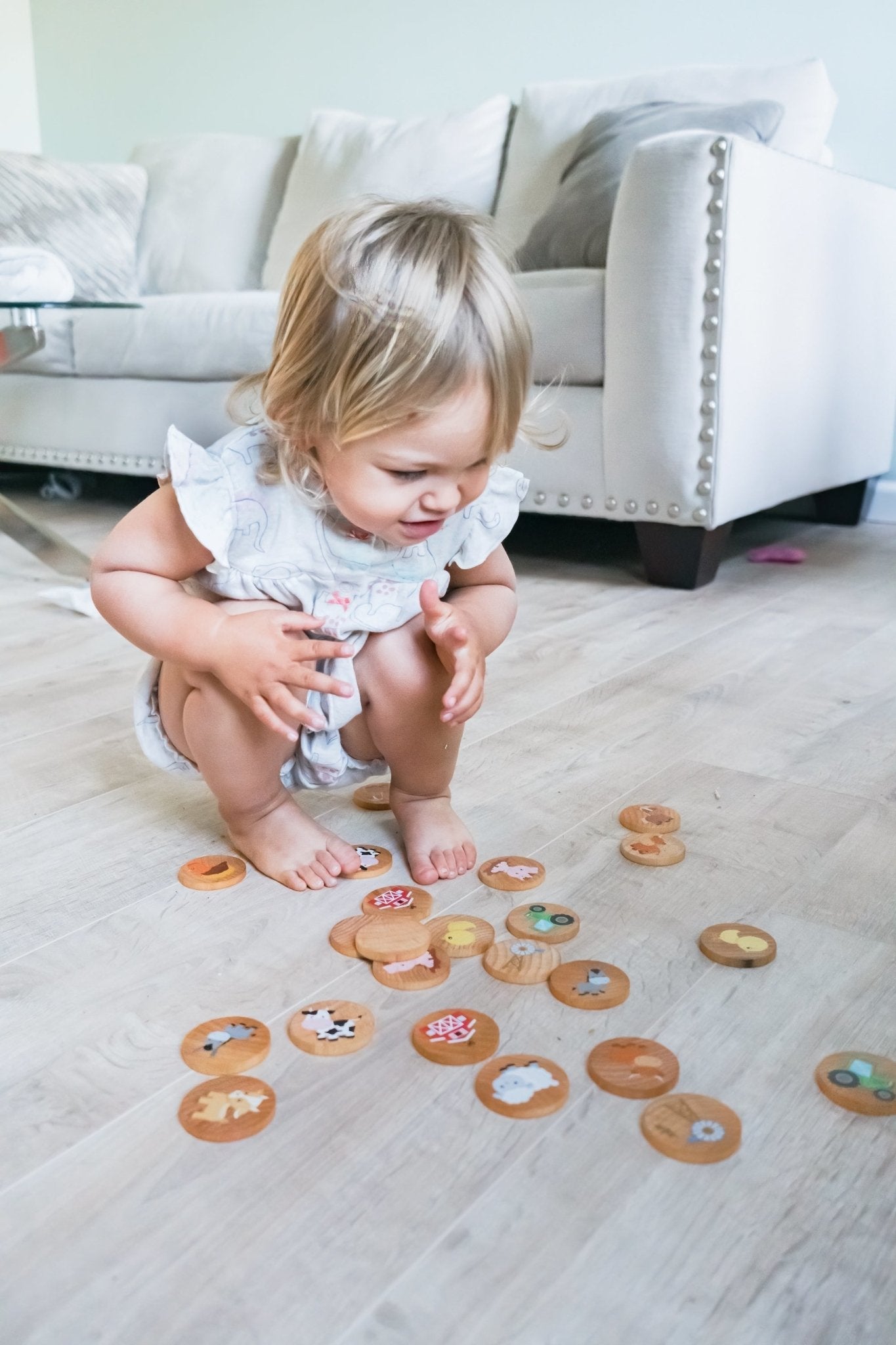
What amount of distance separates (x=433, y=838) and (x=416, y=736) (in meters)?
0.09

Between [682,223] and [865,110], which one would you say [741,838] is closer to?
[682,223]

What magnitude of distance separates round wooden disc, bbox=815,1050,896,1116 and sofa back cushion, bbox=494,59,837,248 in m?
1.85

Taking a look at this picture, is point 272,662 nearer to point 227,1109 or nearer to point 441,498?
point 441,498

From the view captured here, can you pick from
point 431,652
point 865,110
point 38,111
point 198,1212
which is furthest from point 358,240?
point 38,111

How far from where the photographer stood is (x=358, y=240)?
77cm

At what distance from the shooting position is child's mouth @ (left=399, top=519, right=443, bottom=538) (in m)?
0.83

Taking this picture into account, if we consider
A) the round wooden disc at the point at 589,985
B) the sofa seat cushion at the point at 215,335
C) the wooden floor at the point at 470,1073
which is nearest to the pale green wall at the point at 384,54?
the sofa seat cushion at the point at 215,335

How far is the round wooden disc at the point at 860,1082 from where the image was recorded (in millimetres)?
635

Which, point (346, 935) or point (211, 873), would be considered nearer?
point (346, 935)

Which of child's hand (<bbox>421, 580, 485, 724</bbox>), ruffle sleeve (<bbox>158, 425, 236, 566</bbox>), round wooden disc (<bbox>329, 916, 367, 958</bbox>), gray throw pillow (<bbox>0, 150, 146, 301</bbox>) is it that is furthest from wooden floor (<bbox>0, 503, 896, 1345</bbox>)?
gray throw pillow (<bbox>0, 150, 146, 301</bbox>)

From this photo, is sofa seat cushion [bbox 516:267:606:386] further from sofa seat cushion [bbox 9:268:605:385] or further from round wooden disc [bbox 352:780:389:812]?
round wooden disc [bbox 352:780:389:812]

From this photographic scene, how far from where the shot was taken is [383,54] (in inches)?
122

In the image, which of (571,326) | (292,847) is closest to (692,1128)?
(292,847)

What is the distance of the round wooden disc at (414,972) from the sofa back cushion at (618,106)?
1.74m
